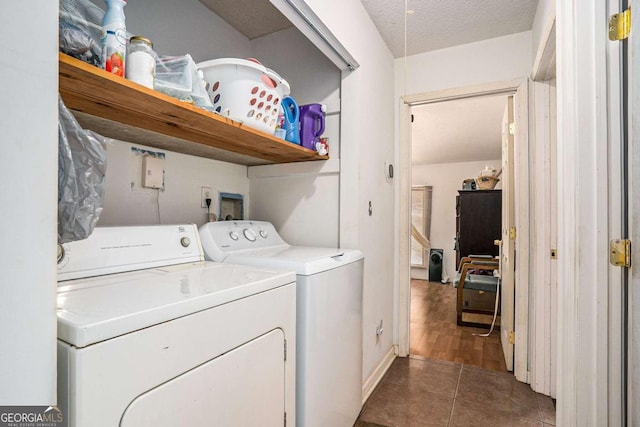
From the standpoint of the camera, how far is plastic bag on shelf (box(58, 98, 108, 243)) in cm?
62

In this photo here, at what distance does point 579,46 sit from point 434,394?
1941mm

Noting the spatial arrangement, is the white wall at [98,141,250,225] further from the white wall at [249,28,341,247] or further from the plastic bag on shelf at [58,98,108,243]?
the plastic bag on shelf at [58,98,108,243]

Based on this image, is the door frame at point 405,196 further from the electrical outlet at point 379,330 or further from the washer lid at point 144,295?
the washer lid at point 144,295

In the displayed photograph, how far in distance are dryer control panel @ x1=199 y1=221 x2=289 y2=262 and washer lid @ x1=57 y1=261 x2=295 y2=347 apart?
26 cm

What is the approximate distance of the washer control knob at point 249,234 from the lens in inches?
65.1

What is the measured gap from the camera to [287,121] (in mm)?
1614

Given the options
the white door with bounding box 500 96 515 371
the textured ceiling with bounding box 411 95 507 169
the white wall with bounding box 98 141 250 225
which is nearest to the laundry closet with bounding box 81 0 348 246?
the white wall with bounding box 98 141 250 225

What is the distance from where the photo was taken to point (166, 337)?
2.22 ft

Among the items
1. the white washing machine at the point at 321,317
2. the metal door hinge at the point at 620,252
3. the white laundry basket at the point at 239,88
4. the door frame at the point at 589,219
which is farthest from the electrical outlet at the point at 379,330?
the white laundry basket at the point at 239,88

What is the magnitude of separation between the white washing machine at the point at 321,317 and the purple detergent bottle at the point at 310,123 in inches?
22.8

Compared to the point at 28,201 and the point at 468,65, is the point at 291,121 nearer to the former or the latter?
the point at 28,201

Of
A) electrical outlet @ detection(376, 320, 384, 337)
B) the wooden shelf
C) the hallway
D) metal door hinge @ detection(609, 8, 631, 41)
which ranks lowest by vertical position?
the hallway

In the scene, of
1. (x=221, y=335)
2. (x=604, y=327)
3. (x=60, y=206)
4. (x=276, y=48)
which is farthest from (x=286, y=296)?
(x=276, y=48)

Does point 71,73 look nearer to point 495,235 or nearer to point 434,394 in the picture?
point 434,394
